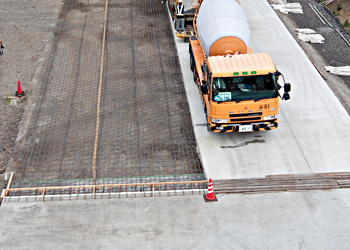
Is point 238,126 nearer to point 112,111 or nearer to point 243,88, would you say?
point 243,88

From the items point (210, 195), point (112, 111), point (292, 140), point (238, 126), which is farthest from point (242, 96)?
point (112, 111)

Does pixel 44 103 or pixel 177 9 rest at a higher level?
pixel 177 9

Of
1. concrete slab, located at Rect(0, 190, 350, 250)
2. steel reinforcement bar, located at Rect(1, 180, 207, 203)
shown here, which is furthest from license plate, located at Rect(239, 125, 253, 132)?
concrete slab, located at Rect(0, 190, 350, 250)

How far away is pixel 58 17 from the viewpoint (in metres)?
23.6

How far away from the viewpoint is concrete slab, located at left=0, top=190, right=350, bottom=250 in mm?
10992

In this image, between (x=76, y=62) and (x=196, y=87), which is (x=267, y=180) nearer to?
(x=196, y=87)

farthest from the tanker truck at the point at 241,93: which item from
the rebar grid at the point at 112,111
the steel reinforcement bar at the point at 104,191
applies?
the steel reinforcement bar at the point at 104,191

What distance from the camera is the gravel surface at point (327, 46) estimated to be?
18.0 m

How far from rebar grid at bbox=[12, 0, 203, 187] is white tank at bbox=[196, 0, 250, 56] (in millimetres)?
2434

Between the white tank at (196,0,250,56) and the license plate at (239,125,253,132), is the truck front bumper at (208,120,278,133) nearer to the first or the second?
the license plate at (239,125,253,132)

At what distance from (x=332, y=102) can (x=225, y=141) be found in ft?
15.9

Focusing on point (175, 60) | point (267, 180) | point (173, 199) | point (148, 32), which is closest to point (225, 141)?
point (267, 180)

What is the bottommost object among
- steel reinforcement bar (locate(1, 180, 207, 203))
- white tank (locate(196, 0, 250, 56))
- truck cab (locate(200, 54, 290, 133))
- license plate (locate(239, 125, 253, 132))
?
steel reinforcement bar (locate(1, 180, 207, 203))

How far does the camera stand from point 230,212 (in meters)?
11.9
